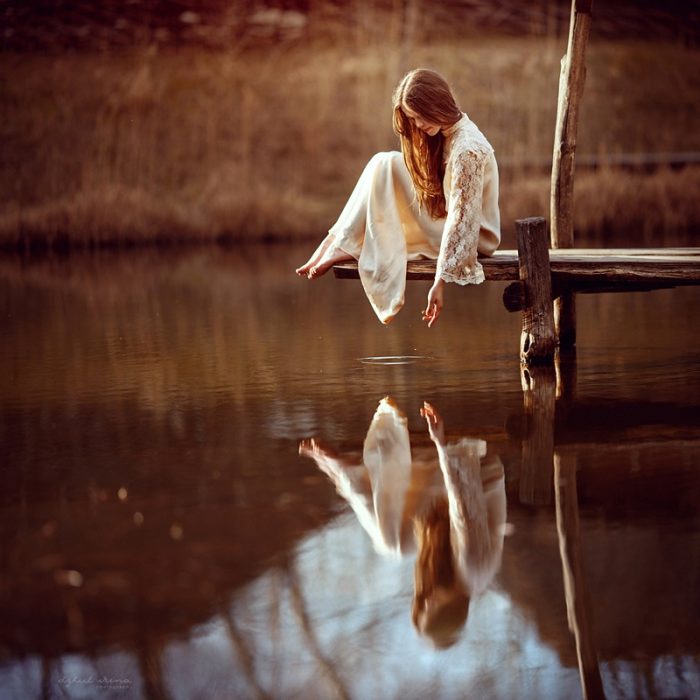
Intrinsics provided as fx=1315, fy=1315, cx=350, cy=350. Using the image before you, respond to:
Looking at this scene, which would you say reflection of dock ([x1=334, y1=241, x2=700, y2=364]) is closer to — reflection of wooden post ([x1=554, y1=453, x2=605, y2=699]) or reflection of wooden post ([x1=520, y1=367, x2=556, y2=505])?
reflection of wooden post ([x1=520, y1=367, x2=556, y2=505])

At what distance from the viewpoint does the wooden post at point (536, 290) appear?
4.52 m

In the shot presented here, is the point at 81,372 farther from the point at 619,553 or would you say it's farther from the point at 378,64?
the point at 378,64

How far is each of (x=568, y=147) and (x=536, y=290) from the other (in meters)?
0.96

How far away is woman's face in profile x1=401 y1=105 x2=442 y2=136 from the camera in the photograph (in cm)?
441

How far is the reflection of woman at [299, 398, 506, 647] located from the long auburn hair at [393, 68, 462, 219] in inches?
43.3

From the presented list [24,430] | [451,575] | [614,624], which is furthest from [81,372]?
[614,624]

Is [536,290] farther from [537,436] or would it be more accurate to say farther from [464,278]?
[537,436]

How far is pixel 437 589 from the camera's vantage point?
226cm

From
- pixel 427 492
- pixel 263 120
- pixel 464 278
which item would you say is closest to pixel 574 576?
pixel 427 492

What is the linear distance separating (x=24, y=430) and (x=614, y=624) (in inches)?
90.2

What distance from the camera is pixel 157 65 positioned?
14977 millimetres

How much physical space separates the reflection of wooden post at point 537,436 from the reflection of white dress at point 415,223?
0.41m

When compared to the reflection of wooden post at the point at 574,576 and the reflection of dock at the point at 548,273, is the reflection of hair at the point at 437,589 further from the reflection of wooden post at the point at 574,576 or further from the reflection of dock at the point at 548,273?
the reflection of dock at the point at 548,273

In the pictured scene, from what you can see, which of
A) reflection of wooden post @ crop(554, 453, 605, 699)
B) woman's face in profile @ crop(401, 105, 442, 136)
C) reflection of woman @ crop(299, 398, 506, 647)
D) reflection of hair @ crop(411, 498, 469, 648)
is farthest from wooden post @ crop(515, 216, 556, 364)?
reflection of hair @ crop(411, 498, 469, 648)
